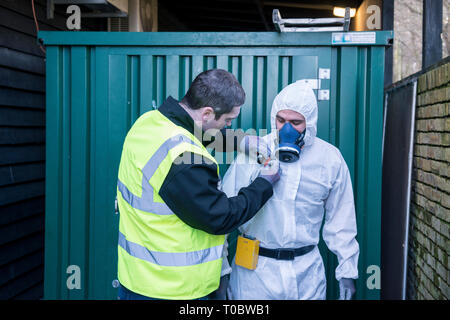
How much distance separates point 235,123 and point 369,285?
1.47 m

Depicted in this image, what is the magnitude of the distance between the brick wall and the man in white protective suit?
65 centimetres

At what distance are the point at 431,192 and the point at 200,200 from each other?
1801mm

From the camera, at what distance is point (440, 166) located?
2.67 metres

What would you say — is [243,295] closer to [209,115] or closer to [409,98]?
[209,115]

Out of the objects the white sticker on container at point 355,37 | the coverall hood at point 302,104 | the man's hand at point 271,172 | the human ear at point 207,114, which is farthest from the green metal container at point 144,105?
the human ear at point 207,114

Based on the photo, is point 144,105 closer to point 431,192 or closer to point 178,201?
point 178,201

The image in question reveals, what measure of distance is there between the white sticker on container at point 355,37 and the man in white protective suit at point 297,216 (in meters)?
Result: 0.63

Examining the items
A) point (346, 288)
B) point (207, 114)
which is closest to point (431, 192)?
point (346, 288)

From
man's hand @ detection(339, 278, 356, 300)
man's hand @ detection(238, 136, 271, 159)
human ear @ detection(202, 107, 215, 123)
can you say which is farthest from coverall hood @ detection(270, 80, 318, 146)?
man's hand @ detection(339, 278, 356, 300)

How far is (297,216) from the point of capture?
7.67 ft

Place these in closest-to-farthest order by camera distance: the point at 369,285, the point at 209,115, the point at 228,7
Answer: the point at 209,115 < the point at 369,285 < the point at 228,7

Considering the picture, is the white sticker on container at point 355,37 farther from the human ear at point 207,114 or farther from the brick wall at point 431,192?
the human ear at point 207,114

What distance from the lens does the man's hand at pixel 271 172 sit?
2.21 meters
